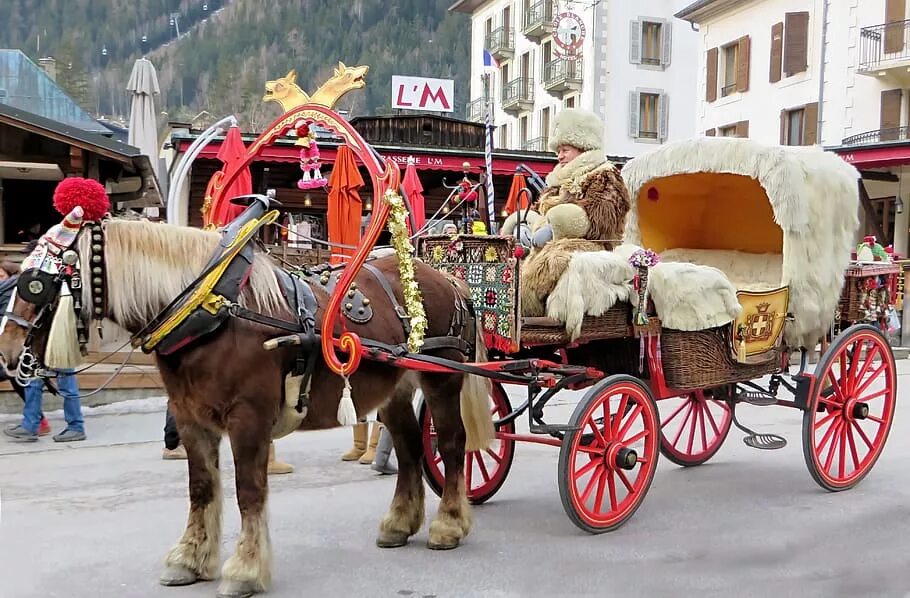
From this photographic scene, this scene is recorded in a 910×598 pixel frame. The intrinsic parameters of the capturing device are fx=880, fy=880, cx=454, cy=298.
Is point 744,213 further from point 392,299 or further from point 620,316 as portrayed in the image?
point 392,299

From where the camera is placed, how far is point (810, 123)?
919 inches

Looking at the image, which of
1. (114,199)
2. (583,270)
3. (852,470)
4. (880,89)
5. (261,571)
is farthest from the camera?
(880,89)

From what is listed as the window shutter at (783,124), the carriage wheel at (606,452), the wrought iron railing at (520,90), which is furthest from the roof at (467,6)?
the carriage wheel at (606,452)

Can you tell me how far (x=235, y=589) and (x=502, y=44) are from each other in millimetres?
35671

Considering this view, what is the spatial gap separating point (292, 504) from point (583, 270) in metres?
2.35

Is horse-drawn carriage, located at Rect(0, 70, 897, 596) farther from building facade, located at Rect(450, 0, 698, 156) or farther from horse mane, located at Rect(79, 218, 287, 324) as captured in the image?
building facade, located at Rect(450, 0, 698, 156)

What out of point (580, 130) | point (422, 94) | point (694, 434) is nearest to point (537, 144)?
point (422, 94)

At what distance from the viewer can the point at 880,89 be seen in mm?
21859

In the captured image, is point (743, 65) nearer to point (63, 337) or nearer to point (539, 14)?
point (539, 14)

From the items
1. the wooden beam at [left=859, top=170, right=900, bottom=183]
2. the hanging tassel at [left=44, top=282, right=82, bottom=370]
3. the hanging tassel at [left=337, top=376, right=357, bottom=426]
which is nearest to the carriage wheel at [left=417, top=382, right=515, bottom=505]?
the hanging tassel at [left=337, top=376, right=357, bottom=426]

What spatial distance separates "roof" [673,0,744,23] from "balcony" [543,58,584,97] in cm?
555

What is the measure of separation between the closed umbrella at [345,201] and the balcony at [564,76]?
25.1 metres

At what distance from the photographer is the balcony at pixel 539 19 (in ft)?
110

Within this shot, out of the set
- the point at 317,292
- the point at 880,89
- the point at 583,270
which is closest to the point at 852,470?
the point at 583,270
